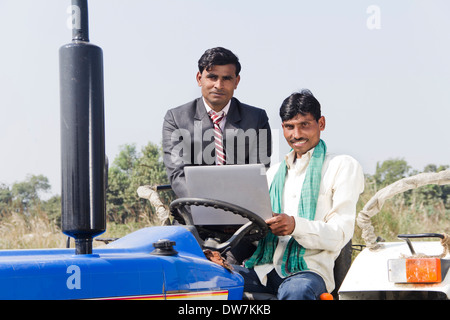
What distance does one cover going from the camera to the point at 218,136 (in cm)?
392

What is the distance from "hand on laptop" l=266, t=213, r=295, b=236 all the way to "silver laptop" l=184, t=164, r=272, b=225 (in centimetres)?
4

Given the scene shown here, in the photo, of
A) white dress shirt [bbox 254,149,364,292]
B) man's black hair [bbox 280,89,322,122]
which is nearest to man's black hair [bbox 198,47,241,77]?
man's black hair [bbox 280,89,322,122]

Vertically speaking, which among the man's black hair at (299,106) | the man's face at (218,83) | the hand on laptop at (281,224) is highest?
the man's face at (218,83)

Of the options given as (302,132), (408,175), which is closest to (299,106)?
(302,132)

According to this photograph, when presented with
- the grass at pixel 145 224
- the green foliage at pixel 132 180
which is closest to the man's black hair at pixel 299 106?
the grass at pixel 145 224

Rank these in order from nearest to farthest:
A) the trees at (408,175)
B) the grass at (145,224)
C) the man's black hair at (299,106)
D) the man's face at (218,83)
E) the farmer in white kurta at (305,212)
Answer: the farmer in white kurta at (305,212) < the man's black hair at (299,106) < the man's face at (218,83) < the grass at (145,224) < the trees at (408,175)

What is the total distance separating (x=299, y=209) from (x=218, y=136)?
83cm

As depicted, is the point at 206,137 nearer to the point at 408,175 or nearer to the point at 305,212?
the point at 305,212

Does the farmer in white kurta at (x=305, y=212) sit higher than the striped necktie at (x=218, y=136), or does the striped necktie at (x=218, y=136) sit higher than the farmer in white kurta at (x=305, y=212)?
the striped necktie at (x=218, y=136)

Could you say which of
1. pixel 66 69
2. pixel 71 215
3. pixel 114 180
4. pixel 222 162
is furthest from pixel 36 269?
pixel 114 180

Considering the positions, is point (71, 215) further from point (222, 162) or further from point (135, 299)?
point (222, 162)

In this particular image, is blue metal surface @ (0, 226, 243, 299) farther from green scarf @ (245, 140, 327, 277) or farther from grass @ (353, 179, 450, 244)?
grass @ (353, 179, 450, 244)

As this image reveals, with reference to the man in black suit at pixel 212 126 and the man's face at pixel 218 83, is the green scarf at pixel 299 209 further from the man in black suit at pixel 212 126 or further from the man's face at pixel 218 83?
the man's face at pixel 218 83

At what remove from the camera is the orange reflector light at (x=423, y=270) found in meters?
3.11
